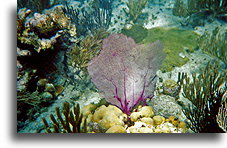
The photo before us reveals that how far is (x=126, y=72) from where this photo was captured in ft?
6.38

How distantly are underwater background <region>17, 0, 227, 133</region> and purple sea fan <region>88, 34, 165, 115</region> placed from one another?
13 millimetres

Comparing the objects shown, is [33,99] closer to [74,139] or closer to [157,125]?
[74,139]

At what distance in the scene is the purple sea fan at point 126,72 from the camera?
1948mm

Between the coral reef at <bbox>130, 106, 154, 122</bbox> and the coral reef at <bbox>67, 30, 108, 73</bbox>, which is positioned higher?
the coral reef at <bbox>67, 30, 108, 73</bbox>

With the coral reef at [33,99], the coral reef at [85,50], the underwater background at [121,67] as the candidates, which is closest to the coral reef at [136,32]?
the underwater background at [121,67]

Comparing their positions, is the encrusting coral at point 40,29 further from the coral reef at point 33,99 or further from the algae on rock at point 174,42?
the algae on rock at point 174,42

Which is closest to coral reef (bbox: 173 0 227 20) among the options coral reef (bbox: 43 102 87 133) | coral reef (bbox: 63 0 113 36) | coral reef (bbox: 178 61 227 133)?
coral reef (bbox: 63 0 113 36)

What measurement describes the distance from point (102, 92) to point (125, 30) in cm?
141

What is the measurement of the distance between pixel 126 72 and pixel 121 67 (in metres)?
0.09

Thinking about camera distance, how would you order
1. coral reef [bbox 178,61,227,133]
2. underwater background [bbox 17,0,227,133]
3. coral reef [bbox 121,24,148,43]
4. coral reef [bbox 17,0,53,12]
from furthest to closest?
coral reef [bbox 121,24,148,43], coral reef [bbox 17,0,53,12], underwater background [bbox 17,0,227,133], coral reef [bbox 178,61,227,133]

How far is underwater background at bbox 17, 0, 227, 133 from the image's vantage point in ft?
6.09

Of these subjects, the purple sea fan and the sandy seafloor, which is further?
the purple sea fan

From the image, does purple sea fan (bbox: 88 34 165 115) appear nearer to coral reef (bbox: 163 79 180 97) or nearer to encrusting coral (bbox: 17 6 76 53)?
coral reef (bbox: 163 79 180 97)

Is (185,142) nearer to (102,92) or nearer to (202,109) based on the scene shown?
(202,109)
